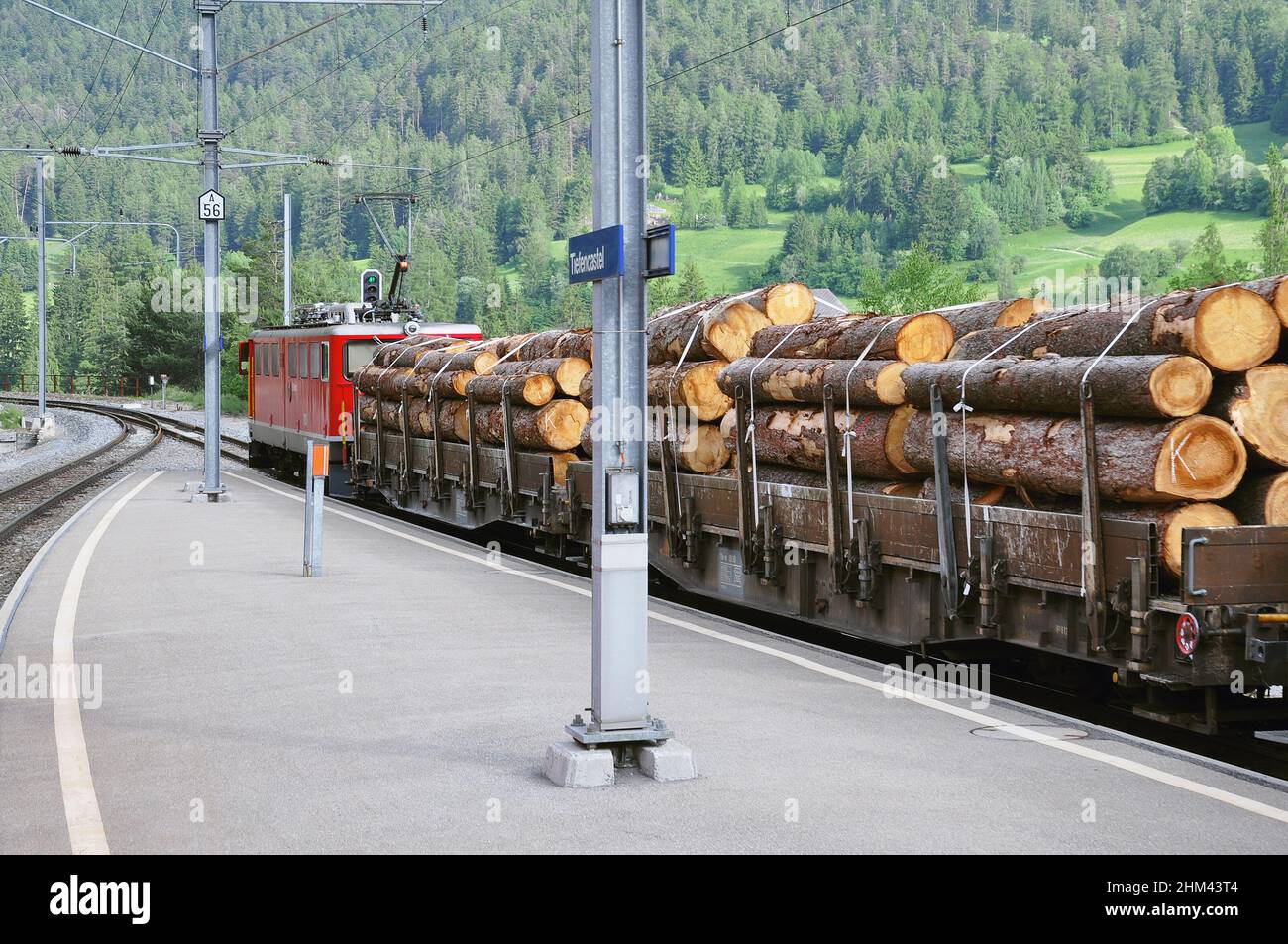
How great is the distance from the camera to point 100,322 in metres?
135

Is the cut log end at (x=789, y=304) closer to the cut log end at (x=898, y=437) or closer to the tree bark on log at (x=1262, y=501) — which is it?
the cut log end at (x=898, y=437)

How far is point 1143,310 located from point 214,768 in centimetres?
577

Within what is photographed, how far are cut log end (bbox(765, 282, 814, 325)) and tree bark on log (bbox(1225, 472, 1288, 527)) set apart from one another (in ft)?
20.4

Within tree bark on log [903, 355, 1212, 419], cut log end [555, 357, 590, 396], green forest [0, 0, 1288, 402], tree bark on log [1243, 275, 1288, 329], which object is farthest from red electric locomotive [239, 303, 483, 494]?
green forest [0, 0, 1288, 402]

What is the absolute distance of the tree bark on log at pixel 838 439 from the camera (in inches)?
419

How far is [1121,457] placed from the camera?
27.1 feet

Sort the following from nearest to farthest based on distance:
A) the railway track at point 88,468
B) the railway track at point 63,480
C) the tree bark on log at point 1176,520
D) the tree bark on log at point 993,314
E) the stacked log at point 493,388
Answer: the tree bark on log at point 1176,520 < the tree bark on log at point 993,314 < the stacked log at point 493,388 < the railway track at point 63,480 < the railway track at point 88,468

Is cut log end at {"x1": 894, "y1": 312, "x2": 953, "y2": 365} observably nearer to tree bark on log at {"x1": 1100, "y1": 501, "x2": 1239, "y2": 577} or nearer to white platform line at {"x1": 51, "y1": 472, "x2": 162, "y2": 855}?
tree bark on log at {"x1": 1100, "y1": 501, "x2": 1239, "y2": 577}

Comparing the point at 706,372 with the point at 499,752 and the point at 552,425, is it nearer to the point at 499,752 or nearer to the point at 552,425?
the point at 552,425

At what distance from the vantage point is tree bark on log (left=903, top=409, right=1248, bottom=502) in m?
8.07

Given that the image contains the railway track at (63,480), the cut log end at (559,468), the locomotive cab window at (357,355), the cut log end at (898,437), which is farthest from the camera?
the locomotive cab window at (357,355)

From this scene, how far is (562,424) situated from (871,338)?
5.62 metres

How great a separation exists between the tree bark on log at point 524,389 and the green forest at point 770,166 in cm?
8143

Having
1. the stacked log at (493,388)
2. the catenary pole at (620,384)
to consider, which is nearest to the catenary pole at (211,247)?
the stacked log at (493,388)
